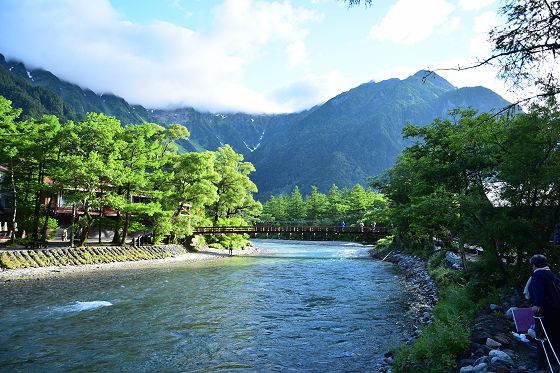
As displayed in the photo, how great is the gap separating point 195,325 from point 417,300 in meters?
9.91

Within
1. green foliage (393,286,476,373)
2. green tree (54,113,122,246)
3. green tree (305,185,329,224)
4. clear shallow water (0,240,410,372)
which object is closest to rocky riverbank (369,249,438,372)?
A: clear shallow water (0,240,410,372)

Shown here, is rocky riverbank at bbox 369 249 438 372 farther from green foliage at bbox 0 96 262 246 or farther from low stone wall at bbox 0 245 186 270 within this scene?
low stone wall at bbox 0 245 186 270

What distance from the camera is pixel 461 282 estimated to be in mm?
16906

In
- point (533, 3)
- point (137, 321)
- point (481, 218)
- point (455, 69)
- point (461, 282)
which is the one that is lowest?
point (137, 321)

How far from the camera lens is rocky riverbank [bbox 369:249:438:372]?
9695 millimetres

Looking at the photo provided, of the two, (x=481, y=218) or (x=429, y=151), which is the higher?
(x=429, y=151)

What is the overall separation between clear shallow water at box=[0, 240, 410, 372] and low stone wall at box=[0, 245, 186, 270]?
338 centimetres

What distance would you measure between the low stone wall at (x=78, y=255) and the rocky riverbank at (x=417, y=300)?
2159cm

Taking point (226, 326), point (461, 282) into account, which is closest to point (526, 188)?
point (461, 282)

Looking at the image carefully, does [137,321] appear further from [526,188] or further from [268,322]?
[526,188]

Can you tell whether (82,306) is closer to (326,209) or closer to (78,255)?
(78,255)

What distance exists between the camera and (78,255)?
28453mm

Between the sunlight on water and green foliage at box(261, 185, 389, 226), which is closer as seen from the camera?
the sunlight on water

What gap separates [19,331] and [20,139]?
65.4 feet
